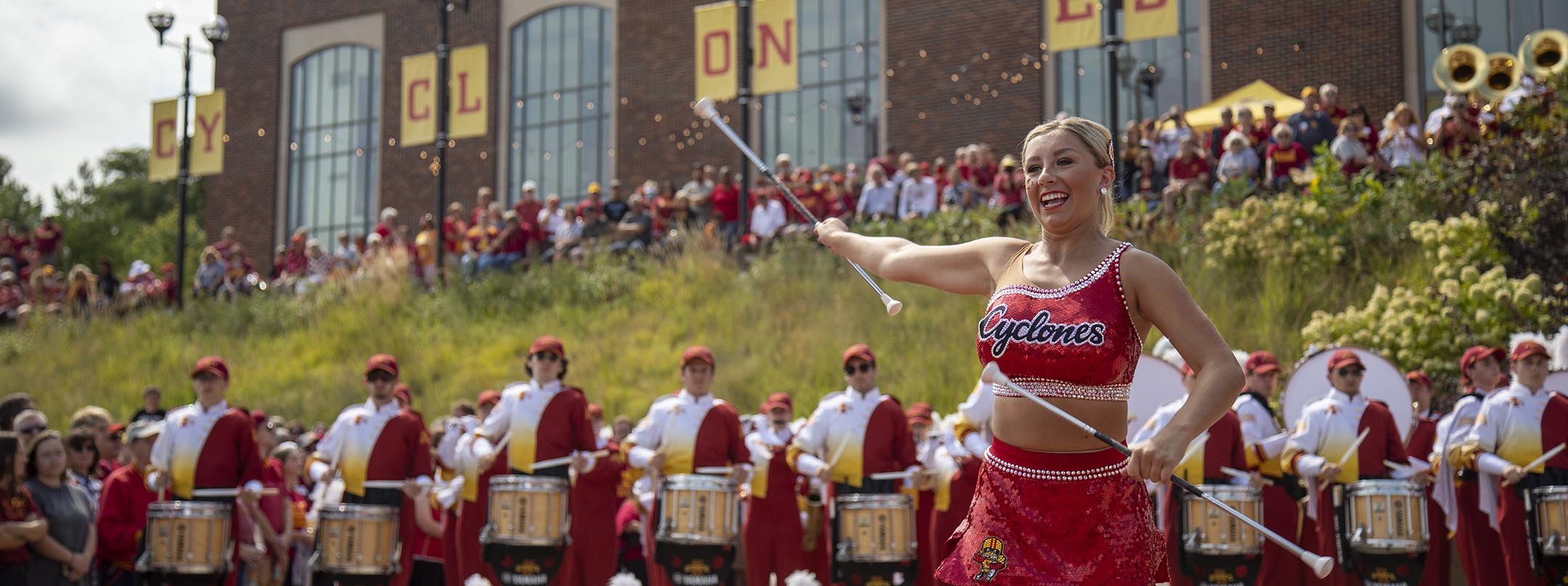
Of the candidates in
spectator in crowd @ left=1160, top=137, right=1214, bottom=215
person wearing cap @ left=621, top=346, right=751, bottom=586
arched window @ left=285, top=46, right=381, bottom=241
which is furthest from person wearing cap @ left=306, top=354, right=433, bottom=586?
arched window @ left=285, top=46, right=381, bottom=241

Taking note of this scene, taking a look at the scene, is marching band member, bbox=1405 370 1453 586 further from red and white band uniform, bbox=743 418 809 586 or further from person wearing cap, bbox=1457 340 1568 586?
red and white band uniform, bbox=743 418 809 586

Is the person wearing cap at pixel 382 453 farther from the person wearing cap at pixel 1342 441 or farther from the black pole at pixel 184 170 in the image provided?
the black pole at pixel 184 170

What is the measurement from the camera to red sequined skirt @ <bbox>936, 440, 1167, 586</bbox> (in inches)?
162

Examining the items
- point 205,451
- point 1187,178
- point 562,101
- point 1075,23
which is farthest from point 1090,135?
point 562,101

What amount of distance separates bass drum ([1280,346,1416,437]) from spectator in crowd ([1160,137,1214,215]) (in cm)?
640

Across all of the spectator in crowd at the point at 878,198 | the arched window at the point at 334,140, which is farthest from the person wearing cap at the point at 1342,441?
the arched window at the point at 334,140

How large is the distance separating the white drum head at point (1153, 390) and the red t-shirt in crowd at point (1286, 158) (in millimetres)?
7001

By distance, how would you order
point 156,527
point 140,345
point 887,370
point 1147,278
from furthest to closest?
point 140,345
point 887,370
point 156,527
point 1147,278

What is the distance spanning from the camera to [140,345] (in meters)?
25.4

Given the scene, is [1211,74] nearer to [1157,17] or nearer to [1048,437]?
[1157,17]

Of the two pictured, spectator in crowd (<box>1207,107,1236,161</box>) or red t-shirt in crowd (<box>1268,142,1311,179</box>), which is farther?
spectator in crowd (<box>1207,107,1236,161</box>)

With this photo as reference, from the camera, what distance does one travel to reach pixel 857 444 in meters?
12.0

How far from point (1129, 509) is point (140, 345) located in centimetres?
2377

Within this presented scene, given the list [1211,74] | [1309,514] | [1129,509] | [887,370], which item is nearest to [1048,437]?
[1129,509]
